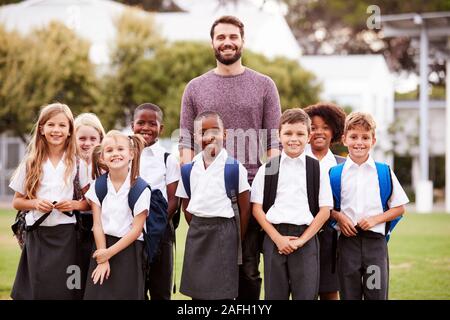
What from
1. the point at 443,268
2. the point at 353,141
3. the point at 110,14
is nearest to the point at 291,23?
the point at 110,14

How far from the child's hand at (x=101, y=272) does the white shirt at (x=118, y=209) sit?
0.23m

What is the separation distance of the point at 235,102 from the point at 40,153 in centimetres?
150

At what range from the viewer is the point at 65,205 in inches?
197

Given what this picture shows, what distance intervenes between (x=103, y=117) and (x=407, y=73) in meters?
22.6

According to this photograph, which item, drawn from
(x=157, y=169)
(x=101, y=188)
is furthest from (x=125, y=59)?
(x=101, y=188)

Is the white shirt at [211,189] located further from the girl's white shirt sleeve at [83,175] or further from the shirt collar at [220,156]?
the girl's white shirt sleeve at [83,175]

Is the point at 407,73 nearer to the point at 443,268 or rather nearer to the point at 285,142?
the point at 443,268

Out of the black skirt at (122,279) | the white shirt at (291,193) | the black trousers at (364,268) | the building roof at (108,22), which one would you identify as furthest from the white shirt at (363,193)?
the building roof at (108,22)

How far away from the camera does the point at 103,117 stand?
79.6ft

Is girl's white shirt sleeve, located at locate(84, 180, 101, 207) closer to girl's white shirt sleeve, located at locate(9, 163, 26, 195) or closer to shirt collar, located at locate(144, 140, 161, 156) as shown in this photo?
girl's white shirt sleeve, located at locate(9, 163, 26, 195)

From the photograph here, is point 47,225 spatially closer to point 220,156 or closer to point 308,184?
point 220,156

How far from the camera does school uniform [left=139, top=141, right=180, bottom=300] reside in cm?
542

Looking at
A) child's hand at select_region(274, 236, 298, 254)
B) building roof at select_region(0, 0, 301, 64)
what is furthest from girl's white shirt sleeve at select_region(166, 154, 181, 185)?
building roof at select_region(0, 0, 301, 64)

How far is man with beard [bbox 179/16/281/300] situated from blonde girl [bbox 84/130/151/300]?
633 millimetres
